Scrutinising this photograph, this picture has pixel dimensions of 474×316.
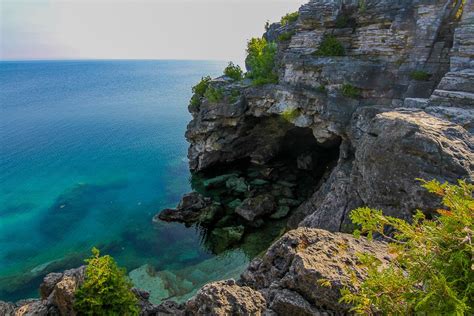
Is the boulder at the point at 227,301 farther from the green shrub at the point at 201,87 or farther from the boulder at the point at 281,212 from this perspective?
the green shrub at the point at 201,87

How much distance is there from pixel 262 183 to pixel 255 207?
6.34 metres

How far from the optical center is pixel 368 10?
84.7 ft

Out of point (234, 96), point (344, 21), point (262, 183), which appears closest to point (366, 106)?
point (344, 21)

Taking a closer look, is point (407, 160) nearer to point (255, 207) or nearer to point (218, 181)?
point (255, 207)

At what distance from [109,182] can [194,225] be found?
16911 mm

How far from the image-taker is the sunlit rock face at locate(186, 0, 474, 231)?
1259cm

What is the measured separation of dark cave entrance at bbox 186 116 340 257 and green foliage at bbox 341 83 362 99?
9702mm

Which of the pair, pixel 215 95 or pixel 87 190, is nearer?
pixel 87 190

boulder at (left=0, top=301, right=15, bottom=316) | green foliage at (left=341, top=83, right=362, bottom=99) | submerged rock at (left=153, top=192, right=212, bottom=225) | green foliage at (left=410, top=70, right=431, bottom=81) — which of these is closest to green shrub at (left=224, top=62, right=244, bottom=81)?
green foliage at (left=341, top=83, right=362, bottom=99)

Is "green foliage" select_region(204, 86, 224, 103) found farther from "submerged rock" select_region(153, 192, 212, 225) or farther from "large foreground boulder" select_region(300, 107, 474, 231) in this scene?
"large foreground boulder" select_region(300, 107, 474, 231)

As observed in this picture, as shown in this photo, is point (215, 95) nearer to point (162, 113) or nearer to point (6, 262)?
point (6, 262)

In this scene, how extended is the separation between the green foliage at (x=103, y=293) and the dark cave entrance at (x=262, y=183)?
13.5 meters

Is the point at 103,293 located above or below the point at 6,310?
above

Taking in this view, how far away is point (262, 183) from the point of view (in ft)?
113
